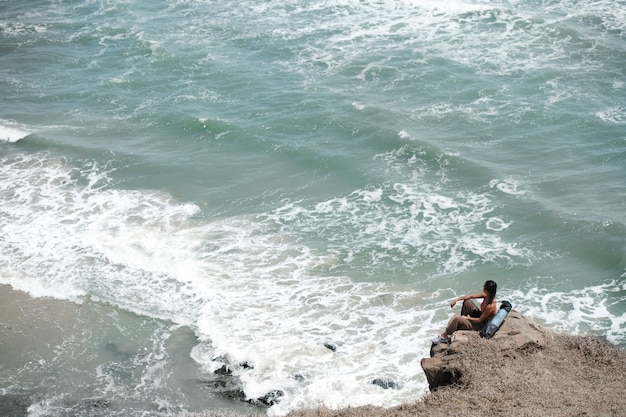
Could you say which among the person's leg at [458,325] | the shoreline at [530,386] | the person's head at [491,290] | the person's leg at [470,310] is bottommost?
the shoreline at [530,386]

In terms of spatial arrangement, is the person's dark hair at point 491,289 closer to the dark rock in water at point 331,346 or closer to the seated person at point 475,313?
the seated person at point 475,313

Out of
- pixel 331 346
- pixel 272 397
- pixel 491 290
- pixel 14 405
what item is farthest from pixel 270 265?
pixel 491 290

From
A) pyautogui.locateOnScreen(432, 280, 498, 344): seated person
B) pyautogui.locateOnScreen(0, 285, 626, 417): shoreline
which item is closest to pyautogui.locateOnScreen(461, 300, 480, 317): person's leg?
pyautogui.locateOnScreen(432, 280, 498, 344): seated person

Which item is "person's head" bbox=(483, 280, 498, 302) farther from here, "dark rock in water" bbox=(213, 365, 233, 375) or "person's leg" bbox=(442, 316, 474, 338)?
"dark rock in water" bbox=(213, 365, 233, 375)

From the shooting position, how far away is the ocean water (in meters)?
20.1

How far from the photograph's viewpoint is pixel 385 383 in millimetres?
18281

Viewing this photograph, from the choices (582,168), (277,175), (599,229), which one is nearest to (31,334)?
(277,175)

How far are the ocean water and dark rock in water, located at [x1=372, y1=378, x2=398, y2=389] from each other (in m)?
0.10

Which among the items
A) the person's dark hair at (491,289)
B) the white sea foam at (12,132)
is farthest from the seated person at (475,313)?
the white sea foam at (12,132)

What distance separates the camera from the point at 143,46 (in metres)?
42.6

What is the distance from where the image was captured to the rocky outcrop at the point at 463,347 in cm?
1474

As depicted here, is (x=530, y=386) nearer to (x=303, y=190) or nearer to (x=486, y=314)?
(x=486, y=314)

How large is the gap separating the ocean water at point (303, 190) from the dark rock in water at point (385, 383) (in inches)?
4.0

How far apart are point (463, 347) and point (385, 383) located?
12.5ft
